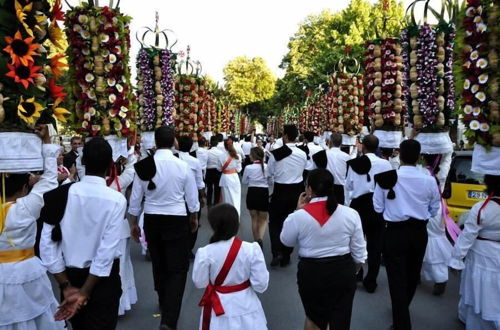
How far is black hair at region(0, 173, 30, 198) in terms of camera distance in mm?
4062

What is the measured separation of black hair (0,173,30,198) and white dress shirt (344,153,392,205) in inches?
194

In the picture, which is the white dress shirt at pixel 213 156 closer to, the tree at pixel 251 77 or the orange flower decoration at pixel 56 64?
the orange flower decoration at pixel 56 64

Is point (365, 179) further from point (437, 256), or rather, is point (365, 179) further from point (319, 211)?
point (319, 211)

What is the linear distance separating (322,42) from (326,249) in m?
41.4

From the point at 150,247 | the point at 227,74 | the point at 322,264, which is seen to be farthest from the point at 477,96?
the point at 227,74

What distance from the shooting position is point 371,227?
747cm

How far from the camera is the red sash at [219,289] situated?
3.77m

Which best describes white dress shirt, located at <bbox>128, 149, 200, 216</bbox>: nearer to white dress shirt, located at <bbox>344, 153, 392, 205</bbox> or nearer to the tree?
white dress shirt, located at <bbox>344, 153, 392, 205</bbox>

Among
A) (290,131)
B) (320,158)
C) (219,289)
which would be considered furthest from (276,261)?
(219,289)

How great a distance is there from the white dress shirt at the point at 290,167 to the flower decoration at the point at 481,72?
3.86 meters

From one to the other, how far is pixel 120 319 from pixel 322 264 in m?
2.97

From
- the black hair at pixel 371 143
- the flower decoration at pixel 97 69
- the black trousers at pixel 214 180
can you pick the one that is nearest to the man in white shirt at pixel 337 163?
the black hair at pixel 371 143

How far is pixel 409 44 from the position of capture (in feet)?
22.3

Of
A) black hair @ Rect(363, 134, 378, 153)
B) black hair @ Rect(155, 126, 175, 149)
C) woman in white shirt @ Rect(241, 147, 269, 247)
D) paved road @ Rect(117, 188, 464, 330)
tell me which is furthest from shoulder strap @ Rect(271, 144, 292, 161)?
black hair @ Rect(155, 126, 175, 149)
